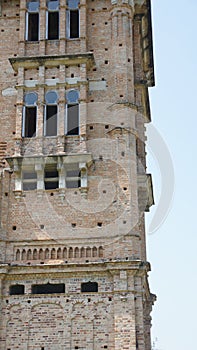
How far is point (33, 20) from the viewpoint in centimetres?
3000

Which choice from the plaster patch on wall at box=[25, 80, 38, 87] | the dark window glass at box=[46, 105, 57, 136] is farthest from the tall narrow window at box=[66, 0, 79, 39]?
the dark window glass at box=[46, 105, 57, 136]

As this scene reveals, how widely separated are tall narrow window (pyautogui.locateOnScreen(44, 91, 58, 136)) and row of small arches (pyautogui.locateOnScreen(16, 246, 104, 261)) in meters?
5.15

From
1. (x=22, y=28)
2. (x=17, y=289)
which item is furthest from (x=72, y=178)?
(x=22, y=28)

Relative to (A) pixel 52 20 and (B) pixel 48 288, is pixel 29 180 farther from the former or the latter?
(A) pixel 52 20

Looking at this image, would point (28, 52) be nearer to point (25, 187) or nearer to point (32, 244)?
point (25, 187)

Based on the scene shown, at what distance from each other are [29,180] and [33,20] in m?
7.92

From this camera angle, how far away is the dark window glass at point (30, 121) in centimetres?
2752

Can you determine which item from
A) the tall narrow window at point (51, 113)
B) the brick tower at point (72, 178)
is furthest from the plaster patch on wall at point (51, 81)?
the tall narrow window at point (51, 113)

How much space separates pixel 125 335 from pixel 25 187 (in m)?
7.11

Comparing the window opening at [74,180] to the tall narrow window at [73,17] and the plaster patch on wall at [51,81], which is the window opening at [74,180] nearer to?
the plaster patch on wall at [51,81]

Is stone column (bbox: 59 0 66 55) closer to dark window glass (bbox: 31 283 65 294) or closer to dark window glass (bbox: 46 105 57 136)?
dark window glass (bbox: 46 105 57 136)

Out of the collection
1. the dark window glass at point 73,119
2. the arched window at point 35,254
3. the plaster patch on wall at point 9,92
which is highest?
the plaster patch on wall at point 9,92

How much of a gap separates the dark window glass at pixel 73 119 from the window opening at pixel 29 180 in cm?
225

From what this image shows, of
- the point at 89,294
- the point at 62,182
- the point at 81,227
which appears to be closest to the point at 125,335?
the point at 89,294
